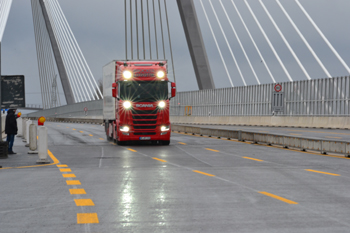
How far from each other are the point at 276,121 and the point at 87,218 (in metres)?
37.2

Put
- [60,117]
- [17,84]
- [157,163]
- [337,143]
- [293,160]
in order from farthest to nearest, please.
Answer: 1. [60,117]
2. [337,143]
3. [17,84]
4. [293,160]
5. [157,163]

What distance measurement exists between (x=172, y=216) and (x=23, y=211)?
2105 mm

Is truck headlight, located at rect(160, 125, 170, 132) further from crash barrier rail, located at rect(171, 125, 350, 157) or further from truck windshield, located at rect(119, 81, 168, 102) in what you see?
crash barrier rail, located at rect(171, 125, 350, 157)

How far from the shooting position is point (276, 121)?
43.2 meters

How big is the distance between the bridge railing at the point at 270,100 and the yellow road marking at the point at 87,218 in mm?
32375

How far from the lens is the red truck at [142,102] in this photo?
22.4 meters

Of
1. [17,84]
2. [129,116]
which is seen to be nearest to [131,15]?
[129,116]

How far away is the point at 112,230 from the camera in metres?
6.39

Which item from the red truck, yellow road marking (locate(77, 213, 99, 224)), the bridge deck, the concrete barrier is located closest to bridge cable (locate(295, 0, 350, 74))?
the concrete barrier

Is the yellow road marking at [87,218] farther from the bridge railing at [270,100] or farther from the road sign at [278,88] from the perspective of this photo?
the road sign at [278,88]

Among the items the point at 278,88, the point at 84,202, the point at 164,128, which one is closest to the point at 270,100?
the point at 278,88

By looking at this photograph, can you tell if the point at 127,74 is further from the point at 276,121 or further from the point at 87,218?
the point at 276,121

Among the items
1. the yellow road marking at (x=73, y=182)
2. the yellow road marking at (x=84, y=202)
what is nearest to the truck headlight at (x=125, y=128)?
the yellow road marking at (x=73, y=182)

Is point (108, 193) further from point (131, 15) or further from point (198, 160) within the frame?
point (131, 15)
